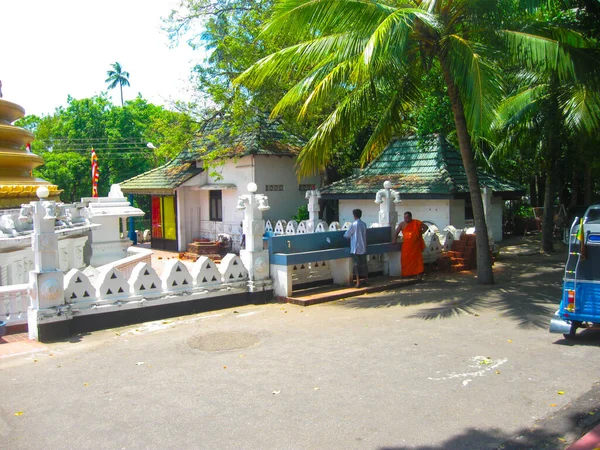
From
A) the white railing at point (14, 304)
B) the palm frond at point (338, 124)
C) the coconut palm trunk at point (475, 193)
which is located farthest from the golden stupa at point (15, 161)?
Result: the coconut palm trunk at point (475, 193)

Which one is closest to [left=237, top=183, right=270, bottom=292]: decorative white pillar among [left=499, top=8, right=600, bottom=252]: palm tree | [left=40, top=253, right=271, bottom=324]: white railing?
[left=40, top=253, right=271, bottom=324]: white railing

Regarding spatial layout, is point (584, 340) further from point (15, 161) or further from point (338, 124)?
point (15, 161)

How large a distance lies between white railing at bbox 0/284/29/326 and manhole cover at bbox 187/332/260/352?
2.79 meters

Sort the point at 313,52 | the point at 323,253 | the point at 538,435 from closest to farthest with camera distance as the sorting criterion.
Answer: the point at 538,435 → the point at 313,52 → the point at 323,253

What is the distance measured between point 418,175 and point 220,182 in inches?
342

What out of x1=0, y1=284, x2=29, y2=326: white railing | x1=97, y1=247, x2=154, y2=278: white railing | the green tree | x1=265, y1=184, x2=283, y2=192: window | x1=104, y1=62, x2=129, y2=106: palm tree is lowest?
x1=0, y1=284, x2=29, y2=326: white railing

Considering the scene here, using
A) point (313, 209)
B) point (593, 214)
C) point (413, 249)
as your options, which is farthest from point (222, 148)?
point (593, 214)

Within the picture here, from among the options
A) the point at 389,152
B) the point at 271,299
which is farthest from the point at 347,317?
the point at 389,152

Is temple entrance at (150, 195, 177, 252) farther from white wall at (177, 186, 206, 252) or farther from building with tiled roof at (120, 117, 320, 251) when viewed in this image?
white wall at (177, 186, 206, 252)

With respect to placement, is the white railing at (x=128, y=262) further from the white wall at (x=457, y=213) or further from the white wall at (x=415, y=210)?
the white wall at (x=457, y=213)

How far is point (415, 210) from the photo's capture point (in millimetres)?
19109

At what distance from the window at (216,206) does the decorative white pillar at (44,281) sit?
51.2 ft

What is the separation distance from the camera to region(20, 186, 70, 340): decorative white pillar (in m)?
8.20

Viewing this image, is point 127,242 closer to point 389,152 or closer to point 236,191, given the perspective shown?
point 236,191
